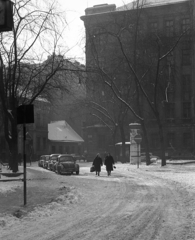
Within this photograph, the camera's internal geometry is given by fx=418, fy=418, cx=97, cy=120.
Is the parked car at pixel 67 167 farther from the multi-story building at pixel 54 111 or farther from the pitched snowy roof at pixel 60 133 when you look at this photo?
the pitched snowy roof at pixel 60 133

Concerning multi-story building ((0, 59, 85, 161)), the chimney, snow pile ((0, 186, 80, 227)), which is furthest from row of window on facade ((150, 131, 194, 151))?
snow pile ((0, 186, 80, 227))

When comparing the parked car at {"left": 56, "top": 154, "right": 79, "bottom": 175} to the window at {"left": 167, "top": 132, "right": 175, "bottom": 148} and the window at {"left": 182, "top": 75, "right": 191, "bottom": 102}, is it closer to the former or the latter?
the window at {"left": 167, "top": 132, "right": 175, "bottom": 148}

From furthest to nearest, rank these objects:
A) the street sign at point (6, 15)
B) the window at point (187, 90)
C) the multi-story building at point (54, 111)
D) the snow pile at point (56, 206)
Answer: the window at point (187, 90)
the multi-story building at point (54, 111)
the snow pile at point (56, 206)
the street sign at point (6, 15)

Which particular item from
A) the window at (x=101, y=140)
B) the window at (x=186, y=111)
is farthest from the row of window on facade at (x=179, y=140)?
the window at (x=101, y=140)

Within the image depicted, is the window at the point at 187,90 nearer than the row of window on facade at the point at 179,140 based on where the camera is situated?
No

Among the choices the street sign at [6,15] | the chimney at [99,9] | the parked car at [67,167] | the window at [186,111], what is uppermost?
the chimney at [99,9]

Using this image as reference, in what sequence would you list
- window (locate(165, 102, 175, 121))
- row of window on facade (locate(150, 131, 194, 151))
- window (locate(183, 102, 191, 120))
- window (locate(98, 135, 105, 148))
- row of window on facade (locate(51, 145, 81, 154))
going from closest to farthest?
1. row of window on facade (locate(150, 131, 194, 151))
2. window (locate(183, 102, 191, 120))
3. window (locate(165, 102, 175, 121))
4. window (locate(98, 135, 105, 148))
5. row of window on facade (locate(51, 145, 81, 154))

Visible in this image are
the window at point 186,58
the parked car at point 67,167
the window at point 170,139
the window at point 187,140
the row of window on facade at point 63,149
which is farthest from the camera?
the row of window on facade at point 63,149

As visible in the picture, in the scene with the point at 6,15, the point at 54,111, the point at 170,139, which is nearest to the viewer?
the point at 6,15

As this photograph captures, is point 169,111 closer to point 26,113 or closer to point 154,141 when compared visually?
point 154,141

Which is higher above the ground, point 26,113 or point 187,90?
point 187,90

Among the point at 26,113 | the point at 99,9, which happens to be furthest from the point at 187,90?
the point at 26,113

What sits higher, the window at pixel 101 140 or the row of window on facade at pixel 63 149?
the window at pixel 101 140

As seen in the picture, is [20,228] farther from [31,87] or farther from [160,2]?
[160,2]
